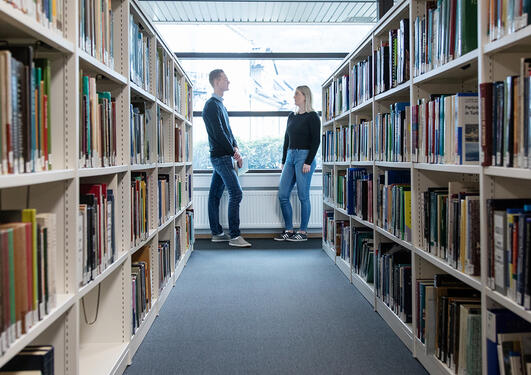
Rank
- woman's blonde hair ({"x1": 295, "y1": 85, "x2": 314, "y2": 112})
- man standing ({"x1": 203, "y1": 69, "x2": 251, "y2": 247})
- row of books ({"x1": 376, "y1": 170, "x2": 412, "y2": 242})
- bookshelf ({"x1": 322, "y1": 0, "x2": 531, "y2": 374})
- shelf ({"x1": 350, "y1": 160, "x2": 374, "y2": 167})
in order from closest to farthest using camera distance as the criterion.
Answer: bookshelf ({"x1": 322, "y1": 0, "x2": 531, "y2": 374})
row of books ({"x1": 376, "y1": 170, "x2": 412, "y2": 242})
shelf ({"x1": 350, "y1": 160, "x2": 374, "y2": 167})
man standing ({"x1": 203, "y1": 69, "x2": 251, "y2": 247})
woman's blonde hair ({"x1": 295, "y1": 85, "x2": 314, "y2": 112})

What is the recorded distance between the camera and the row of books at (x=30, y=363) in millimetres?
1104

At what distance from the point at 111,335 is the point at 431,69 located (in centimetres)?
173

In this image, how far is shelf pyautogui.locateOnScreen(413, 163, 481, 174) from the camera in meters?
1.44

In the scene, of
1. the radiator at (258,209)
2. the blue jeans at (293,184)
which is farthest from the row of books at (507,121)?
the radiator at (258,209)

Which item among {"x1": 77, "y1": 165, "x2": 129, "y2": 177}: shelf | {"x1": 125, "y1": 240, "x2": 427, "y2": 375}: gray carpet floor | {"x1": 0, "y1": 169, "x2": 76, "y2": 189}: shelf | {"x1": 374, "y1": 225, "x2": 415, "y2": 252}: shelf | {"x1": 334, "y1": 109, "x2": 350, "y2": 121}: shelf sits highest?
{"x1": 334, "y1": 109, "x2": 350, "y2": 121}: shelf

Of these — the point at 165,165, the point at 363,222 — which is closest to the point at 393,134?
the point at 363,222

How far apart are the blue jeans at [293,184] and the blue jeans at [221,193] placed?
1.64 feet

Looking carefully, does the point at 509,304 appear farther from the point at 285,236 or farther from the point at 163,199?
the point at 285,236

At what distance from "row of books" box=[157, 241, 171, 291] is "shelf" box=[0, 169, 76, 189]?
145cm

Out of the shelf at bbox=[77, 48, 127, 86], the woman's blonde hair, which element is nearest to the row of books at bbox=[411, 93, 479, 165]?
the shelf at bbox=[77, 48, 127, 86]

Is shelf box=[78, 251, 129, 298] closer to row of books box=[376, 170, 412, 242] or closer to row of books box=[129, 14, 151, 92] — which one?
row of books box=[129, 14, 151, 92]

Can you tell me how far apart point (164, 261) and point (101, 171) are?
1.39 metres

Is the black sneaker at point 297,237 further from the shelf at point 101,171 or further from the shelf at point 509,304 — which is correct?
the shelf at point 509,304

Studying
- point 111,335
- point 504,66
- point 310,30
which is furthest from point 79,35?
point 310,30
